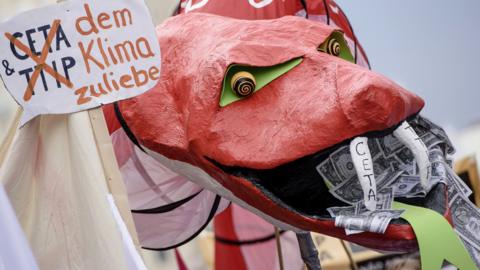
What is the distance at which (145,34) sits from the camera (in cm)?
151

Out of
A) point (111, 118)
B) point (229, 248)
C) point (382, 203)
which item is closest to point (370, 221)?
point (382, 203)

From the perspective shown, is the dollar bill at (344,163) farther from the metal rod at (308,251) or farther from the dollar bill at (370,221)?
the metal rod at (308,251)

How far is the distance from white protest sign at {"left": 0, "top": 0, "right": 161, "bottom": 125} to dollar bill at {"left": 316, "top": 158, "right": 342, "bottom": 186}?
0.36 m

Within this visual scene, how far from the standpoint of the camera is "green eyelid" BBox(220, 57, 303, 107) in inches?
63.7

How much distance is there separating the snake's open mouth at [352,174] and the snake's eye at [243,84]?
0.47 feet

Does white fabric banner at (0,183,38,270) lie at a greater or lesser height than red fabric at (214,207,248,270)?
greater

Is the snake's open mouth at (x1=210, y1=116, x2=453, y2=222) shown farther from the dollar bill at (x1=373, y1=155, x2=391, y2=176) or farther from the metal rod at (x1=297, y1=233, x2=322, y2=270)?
the metal rod at (x1=297, y1=233, x2=322, y2=270)

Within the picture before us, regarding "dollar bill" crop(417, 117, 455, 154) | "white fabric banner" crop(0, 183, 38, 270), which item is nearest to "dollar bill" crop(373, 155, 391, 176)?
"dollar bill" crop(417, 117, 455, 154)

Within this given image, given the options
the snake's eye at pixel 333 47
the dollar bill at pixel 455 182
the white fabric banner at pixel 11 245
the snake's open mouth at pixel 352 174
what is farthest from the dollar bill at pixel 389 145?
the white fabric banner at pixel 11 245

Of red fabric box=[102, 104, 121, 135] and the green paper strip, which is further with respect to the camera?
red fabric box=[102, 104, 121, 135]

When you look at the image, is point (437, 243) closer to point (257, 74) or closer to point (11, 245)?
point (257, 74)

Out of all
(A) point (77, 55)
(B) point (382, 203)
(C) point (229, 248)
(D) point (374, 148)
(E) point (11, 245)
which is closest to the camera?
(E) point (11, 245)

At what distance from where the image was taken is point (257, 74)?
64.7 inches

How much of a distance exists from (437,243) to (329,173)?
0.82 feet
